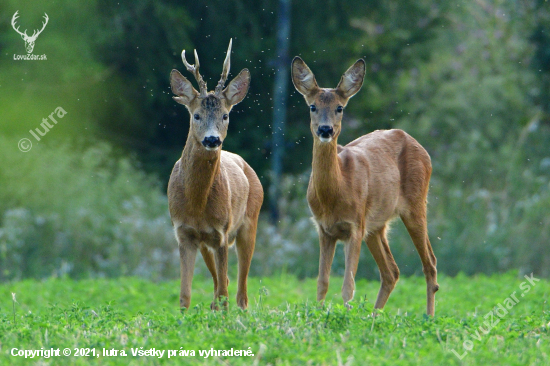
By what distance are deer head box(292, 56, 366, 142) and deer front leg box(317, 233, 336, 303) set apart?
3.23 feet

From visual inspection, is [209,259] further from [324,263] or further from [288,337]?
[288,337]

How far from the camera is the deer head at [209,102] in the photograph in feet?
22.1

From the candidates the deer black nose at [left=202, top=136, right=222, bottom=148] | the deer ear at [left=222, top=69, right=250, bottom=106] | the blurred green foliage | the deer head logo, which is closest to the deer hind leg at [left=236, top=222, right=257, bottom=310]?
the deer ear at [left=222, top=69, right=250, bottom=106]

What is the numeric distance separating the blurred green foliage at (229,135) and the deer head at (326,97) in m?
5.30

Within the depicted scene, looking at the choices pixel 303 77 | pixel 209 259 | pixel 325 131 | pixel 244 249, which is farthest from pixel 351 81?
pixel 209 259

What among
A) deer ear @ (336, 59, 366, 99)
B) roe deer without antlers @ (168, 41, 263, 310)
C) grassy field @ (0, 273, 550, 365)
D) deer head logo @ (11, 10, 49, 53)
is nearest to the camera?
grassy field @ (0, 273, 550, 365)

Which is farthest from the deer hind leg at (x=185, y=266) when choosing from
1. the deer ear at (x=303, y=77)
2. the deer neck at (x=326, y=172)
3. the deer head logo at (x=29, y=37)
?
the deer head logo at (x=29, y=37)

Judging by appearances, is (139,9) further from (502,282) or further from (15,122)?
(502,282)

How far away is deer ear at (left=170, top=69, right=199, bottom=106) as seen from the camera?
7047 millimetres

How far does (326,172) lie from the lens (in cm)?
716

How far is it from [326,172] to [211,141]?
117cm

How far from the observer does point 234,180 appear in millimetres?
7582

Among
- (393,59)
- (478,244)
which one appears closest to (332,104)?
(478,244)

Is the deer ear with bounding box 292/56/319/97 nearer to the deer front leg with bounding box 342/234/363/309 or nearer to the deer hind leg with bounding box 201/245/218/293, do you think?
the deer front leg with bounding box 342/234/363/309
